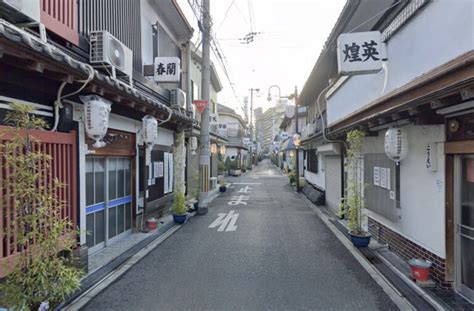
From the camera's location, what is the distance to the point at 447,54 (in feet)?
15.7

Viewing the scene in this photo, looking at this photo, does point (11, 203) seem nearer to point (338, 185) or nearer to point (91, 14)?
point (91, 14)

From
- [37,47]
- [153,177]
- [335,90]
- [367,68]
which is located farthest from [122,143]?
[335,90]

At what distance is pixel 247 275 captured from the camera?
6344 mm

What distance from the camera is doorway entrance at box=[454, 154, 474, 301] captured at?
16.1ft

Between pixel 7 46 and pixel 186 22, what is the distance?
11.1m

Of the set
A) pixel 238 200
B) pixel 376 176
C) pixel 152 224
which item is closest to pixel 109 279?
pixel 152 224

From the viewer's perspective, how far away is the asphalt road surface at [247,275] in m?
5.12

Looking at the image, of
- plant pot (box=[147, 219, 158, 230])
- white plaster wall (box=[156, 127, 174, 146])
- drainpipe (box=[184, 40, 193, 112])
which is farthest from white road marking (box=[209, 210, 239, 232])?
drainpipe (box=[184, 40, 193, 112])

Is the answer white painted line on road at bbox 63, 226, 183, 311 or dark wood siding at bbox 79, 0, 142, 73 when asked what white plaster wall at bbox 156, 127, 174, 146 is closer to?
dark wood siding at bbox 79, 0, 142, 73

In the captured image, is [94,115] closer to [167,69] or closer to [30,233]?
[30,233]

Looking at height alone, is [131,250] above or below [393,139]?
below

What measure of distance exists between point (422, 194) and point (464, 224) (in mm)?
1092

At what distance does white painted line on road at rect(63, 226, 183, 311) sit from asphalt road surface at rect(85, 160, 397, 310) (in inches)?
5.2

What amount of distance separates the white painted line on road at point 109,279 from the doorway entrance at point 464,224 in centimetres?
609
